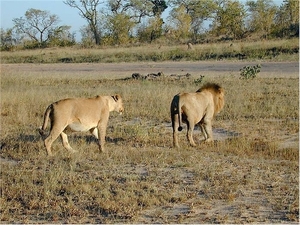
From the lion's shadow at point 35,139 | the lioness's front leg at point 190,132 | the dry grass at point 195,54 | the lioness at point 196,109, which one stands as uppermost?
the dry grass at point 195,54

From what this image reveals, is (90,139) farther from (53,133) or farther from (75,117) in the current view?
(53,133)

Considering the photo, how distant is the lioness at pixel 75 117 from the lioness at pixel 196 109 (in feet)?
4.13

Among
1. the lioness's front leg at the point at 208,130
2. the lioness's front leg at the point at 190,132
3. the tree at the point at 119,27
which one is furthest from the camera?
the tree at the point at 119,27

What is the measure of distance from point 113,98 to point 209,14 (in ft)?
202

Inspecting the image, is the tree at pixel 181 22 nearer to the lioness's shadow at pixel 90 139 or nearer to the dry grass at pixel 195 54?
the dry grass at pixel 195 54

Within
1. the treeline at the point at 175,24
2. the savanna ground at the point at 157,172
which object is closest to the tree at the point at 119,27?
the treeline at the point at 175,24

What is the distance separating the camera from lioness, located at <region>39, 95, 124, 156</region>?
902cm

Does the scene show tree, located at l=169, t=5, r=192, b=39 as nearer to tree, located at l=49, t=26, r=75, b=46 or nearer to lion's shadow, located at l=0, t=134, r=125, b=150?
tree, located at l=49, t=26, r=75, b=46

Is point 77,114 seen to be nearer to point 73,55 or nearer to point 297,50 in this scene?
point 297,50

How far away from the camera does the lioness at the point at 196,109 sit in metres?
9.76

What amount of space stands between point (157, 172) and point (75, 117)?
199cm

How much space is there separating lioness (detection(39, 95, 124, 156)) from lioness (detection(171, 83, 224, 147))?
1258 millimetres

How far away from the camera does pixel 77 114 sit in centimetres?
916

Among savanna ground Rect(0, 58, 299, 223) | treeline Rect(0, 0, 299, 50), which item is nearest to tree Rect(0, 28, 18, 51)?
treeline Rect(0, 0, 299, 50)
